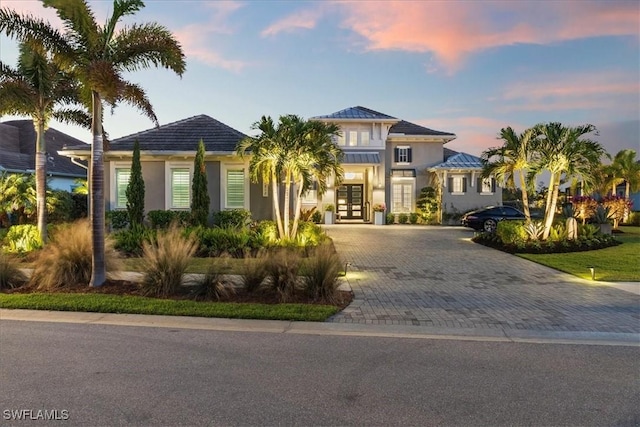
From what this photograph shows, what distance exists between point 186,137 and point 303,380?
16.2 m

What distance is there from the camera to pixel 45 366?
15.7 feet

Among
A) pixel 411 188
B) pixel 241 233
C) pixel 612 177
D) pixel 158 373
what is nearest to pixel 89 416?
pixel 158 373

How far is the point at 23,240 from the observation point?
13.8m

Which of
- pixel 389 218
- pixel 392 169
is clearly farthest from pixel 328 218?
pixel 392 169

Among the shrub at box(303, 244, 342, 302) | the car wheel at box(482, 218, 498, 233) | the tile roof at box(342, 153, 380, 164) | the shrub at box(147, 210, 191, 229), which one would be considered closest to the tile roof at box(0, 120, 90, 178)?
the shrub at box(147, 210, 191, 229)

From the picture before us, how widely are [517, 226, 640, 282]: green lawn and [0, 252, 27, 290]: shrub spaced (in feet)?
43.5

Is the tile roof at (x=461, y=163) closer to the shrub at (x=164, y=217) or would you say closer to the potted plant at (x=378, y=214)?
the potted plant at (x=378, y=214)

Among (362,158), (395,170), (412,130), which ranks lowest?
(395,170)

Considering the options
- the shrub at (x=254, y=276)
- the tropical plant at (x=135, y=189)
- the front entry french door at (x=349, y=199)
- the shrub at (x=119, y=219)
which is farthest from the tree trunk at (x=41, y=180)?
the front entry french door at (x=349, y=199)

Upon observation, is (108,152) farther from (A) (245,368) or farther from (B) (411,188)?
(B) (411,188)

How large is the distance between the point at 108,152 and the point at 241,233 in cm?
741

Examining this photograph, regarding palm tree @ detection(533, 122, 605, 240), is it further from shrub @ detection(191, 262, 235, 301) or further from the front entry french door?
the front entry french door

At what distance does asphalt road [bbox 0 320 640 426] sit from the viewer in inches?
147

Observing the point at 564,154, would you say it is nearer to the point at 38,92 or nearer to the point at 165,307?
the point at 165,307
